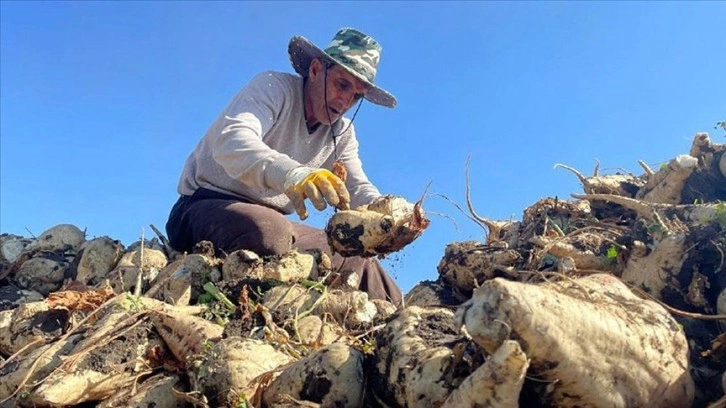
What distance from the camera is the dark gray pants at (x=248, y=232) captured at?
4.39m

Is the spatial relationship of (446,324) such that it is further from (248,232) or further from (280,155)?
(248,232)

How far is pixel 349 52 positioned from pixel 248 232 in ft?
5.06

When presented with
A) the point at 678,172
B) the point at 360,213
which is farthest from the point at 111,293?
the point at 678,172

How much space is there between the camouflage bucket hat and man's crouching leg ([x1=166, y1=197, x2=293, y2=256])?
3.94 ft

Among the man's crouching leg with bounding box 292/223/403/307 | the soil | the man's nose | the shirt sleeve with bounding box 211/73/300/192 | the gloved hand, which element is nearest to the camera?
the soil

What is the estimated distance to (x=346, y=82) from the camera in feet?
16.4

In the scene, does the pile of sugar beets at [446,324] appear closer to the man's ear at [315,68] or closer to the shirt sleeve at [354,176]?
the shirt sleeve at [354,176]

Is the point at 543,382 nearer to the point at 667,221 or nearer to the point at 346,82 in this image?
the point at 667,221

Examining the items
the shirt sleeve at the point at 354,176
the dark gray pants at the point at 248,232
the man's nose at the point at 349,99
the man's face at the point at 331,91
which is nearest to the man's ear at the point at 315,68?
the man's face at the point at 331,91

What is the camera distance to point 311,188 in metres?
3.83

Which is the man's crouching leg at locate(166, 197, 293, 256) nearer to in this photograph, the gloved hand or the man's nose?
the gloved hand

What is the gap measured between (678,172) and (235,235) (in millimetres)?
2617

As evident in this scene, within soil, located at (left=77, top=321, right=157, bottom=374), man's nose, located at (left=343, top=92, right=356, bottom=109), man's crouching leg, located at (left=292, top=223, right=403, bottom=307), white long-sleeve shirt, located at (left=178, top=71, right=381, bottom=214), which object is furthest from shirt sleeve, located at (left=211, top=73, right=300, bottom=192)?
soil, located at (left=77, top=321, right=157, bottom=374)

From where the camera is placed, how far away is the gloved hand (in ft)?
12.6
